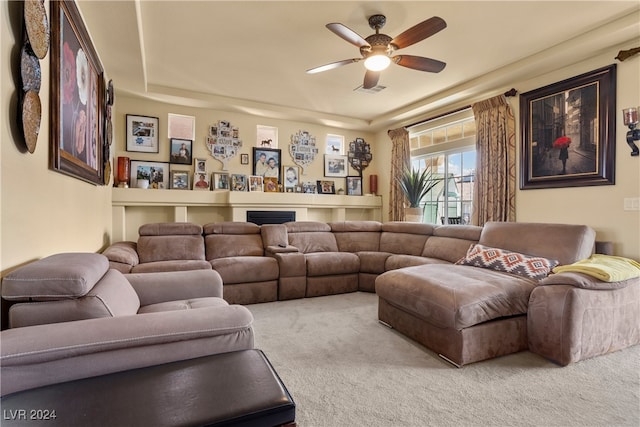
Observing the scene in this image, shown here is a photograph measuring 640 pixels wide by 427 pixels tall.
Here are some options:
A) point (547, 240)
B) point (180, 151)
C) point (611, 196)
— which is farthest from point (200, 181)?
point (611, 196)

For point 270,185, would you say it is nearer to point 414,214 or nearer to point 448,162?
point 414,214

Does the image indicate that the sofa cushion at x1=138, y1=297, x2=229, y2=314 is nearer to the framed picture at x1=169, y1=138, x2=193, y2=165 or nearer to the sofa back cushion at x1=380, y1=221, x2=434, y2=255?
the sofa back cushion at x1=380, y1=221, x2=434, y2=255

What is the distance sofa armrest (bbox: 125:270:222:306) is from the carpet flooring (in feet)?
2.07

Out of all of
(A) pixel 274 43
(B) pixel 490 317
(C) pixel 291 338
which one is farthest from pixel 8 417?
(A) pixel 274 43

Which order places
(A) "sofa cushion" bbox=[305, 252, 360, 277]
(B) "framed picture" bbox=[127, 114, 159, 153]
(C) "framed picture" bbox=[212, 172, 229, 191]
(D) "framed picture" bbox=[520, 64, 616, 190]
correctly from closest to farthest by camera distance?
1. (D) "framed picture" bbox=[520, 64, 616, 190]
2. (A) "sofa cushion" bbox=[305, 252, 360, 277]
3. (B) "framed picture" bbox=[127, 114, 159, 153]
4. (C) "framed picture" bbox=[212, 172, 229, 191]

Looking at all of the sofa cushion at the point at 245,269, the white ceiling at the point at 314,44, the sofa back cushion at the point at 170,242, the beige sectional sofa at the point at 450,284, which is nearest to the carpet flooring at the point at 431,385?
the beige sectional sofa at the point at 450,284

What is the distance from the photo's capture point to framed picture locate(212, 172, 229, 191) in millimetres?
5059

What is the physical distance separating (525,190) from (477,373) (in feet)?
8.68

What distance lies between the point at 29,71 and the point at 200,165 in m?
3.60

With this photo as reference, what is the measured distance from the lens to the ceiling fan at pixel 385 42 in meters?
2.36

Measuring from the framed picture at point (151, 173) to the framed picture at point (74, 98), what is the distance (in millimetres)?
1658

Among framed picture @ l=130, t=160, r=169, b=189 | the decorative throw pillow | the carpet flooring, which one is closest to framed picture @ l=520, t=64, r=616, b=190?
the decorative throw pillow

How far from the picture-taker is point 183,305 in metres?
1.94

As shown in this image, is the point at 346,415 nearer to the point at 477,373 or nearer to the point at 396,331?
the point at 477,373
